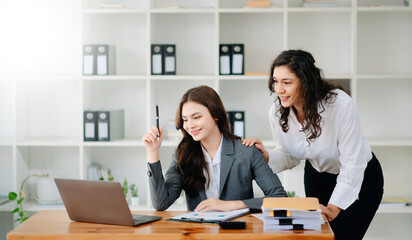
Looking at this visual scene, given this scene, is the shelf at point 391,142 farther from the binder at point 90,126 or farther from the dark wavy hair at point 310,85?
the binder at point 90,126

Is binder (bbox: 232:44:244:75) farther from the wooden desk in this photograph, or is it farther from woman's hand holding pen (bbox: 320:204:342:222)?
the wooden desk

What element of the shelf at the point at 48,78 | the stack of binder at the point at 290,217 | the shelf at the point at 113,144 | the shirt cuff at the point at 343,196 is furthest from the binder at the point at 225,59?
the stack of binder at the point at 290,217

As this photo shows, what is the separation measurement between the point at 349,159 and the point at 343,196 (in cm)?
16

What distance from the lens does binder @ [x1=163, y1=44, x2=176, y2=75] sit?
3.77 meters

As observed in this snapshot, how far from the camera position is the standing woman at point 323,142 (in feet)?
7.02

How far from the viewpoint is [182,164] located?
233 centimetres

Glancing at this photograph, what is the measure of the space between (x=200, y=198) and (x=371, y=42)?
7.50ft

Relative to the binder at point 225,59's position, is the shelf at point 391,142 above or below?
below

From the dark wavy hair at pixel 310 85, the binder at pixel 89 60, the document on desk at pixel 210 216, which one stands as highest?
the binder at pixel 89 60

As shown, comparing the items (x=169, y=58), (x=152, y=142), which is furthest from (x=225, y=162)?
(x=169, y=58)

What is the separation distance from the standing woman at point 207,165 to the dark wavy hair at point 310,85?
0.27 m

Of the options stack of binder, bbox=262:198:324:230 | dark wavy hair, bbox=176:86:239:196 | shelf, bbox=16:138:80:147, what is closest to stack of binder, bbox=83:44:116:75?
shelf, bbox=16:138:80:147

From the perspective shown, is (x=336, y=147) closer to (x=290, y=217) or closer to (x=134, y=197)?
(x=290, y=217)

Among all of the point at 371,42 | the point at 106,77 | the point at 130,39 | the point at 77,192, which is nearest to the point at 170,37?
the point at 130,39
